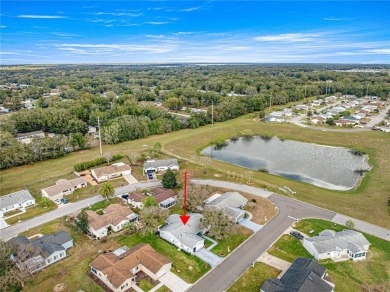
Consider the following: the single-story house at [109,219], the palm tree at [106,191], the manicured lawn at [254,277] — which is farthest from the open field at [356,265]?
the palm tree at [106,191]

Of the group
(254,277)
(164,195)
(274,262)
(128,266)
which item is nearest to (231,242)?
(274,262)

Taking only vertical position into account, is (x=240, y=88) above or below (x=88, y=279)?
above

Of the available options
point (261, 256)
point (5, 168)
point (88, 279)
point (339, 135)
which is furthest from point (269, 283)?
point (339, 135)

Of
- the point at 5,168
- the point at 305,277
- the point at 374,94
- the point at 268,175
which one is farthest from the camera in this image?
the point at 374,94

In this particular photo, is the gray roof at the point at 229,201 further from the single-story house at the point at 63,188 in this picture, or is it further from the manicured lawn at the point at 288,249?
the single-story house at the point at 63,188

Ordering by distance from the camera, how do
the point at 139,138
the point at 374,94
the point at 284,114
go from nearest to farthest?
the point at 139,138 < the point at 284,114 < the point at 374,94

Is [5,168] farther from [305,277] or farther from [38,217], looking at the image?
[305,277]
